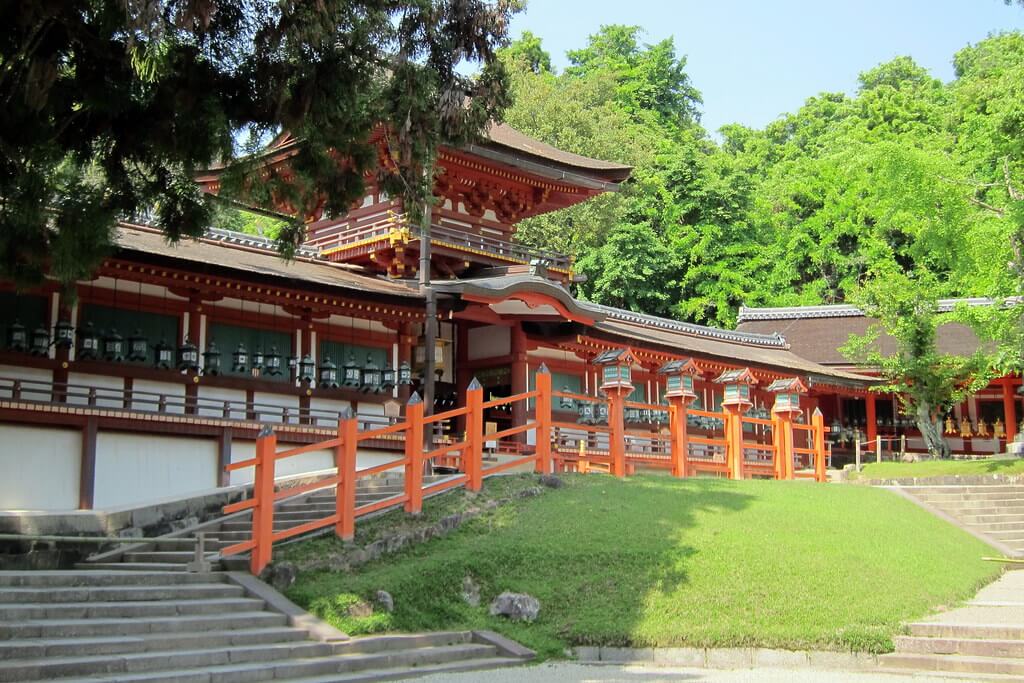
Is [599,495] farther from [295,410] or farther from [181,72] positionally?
[181,72]

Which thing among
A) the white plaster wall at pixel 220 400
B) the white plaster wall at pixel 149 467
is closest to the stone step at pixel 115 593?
the white plaster wall at pixel 149 467

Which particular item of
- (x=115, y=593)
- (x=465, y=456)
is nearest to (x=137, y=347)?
(x=465, y=456)

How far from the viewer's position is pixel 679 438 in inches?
763

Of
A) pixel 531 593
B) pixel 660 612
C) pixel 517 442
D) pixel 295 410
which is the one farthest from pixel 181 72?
pixel 517 442

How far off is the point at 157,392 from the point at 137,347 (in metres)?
0.86

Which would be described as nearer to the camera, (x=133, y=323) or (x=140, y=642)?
(x=140, y=642)

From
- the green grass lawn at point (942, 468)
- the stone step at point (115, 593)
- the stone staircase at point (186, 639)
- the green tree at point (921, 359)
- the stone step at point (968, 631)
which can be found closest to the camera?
the stone staircase at point (186, 639)

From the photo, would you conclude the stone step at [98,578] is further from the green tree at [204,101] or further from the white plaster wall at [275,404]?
the white plaster wall at [275,404]

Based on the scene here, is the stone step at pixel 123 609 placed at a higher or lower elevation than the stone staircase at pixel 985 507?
lower

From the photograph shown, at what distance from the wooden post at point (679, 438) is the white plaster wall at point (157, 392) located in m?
8.62

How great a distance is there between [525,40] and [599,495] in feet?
130

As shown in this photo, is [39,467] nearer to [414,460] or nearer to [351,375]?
[414,460]

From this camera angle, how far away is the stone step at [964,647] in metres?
11.2

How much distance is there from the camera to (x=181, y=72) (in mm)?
10453
